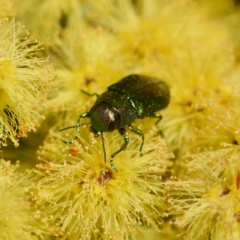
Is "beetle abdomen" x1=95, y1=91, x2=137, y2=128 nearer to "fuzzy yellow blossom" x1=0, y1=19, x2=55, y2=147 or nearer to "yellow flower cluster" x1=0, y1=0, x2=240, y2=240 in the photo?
"yellow flower cluster" x1=0, y1=0, x2=240, y2=240

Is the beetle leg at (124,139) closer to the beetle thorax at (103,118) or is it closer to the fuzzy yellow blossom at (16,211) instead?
the beetle thorax at (103,118)

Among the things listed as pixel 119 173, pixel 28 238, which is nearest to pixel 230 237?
pixel 119 173

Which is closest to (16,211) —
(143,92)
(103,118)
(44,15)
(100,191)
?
(100,191)

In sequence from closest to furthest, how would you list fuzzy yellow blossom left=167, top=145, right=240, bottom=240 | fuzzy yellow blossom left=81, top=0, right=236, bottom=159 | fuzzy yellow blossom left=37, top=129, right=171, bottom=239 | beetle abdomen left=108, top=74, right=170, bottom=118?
1. fuzzy yellow blossom left=167, top=145, right=240, bottom=240
2. fuzzy yellow blossom left=37, top=129, right=171, bottom=239
3. beetle abdomen left=108, top=74, right=170, bottom=118
4. fuzzy yellow blossom left=81, top=0, right=236, bottom=159

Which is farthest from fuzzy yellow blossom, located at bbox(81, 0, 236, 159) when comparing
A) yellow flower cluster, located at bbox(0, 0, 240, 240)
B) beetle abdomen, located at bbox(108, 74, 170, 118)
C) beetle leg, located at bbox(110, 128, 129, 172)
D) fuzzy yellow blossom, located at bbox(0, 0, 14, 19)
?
fuzzy yellow blossom, located at bbox(0, 0, 14, 19)

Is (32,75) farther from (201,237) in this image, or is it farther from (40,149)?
(201,237)

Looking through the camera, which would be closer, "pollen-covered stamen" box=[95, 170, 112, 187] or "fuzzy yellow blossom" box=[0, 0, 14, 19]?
"pollen-covered stamen" box=[95, 170, 112, 187]
